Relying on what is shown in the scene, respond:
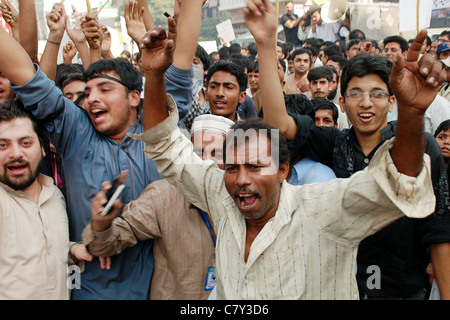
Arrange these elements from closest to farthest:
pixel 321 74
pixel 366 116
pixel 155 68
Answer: pixel 155 68, pixel 366 116, pixel 321 74

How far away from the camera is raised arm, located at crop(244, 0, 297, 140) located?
2.13 meters

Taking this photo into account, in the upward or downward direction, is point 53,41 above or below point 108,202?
above

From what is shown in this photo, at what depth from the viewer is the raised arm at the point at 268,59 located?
2.13 m

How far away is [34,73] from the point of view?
2.07 meters

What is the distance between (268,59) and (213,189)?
69cm

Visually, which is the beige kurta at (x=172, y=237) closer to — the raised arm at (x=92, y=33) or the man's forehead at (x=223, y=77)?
the man's forehead at (x=223, y=77)

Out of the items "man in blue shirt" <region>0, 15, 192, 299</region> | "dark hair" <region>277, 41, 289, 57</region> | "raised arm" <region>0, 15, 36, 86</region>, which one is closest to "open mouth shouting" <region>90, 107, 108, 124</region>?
"man in blue shirt" <region>0, 15, 192, 299</region>

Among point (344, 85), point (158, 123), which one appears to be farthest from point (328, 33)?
point (158, 123)

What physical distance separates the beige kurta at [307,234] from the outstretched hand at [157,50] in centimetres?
22

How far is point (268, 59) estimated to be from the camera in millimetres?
2201

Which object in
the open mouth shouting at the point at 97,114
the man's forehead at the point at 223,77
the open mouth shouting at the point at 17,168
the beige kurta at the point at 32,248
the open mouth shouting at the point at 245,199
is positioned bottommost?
the beige kurta at the point at 32,248

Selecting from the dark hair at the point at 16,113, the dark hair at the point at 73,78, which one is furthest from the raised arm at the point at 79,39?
the dark hair at the point at 16,113

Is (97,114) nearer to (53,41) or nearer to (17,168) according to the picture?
(17,168)

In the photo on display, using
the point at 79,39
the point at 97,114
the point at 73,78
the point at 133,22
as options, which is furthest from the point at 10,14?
the point at 97,114
